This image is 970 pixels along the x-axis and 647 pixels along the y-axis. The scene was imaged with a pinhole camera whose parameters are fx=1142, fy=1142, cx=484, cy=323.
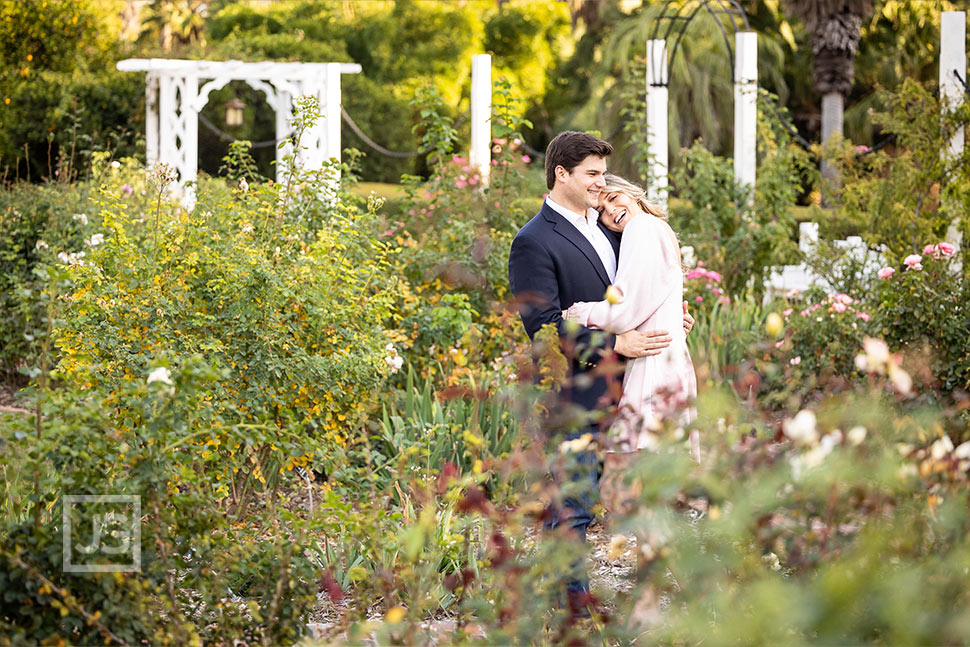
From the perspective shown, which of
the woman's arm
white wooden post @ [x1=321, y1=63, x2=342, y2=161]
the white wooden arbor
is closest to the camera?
the woman's arm

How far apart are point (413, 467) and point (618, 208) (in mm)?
1155

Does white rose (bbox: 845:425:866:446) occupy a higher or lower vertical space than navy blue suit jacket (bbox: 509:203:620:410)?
lower

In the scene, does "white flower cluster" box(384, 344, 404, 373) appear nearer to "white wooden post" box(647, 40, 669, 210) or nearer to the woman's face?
the woman's face

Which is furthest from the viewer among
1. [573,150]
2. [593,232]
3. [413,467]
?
[413,467]

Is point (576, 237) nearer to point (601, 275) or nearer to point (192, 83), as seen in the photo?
point (601, 275)

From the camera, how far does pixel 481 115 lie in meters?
8.00

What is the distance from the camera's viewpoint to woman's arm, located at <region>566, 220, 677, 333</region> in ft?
10.5

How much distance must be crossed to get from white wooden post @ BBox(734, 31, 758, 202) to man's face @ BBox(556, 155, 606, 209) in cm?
565

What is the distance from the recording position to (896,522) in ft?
5.57

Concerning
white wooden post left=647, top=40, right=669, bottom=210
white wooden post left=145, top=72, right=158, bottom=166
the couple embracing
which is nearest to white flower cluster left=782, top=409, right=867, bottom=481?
the couple embracing

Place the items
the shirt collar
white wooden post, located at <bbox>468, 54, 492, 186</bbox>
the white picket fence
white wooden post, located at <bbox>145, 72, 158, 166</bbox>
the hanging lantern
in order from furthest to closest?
the hanging lantern
white wooden post, located at <bbox>145, 72, 158, 166</bbox>
white wooden post, located at <bbox>468, 54, 492, 186</bbox>
the white picket fence
the shirt collar

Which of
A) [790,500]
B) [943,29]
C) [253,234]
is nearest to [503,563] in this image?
[790,500]

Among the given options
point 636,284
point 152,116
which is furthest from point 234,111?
point 636,284

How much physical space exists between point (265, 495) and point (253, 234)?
39.7 inches
